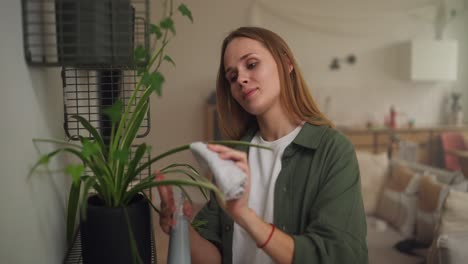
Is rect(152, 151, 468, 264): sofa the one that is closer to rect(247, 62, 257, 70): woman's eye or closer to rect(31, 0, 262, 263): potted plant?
rect(247, 62, 257, 70): woman's eye

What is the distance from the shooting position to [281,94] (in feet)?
3.35

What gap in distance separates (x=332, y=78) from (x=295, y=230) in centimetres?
332

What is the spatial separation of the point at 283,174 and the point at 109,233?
50 cm

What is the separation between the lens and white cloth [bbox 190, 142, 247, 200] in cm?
56

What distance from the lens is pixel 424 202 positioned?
2.01 metres

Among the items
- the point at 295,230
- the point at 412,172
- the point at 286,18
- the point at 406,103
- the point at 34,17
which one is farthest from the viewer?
the point at 406,103

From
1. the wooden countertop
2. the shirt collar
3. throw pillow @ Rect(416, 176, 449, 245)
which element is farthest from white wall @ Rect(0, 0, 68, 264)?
the wooden countertop

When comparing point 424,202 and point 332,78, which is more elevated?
point 332,78

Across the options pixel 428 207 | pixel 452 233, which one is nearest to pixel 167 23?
pixel 452 233

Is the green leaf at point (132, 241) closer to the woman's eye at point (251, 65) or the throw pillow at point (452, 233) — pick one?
the woman's eye at point (251, 65)

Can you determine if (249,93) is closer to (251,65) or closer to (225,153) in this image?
(251,65)

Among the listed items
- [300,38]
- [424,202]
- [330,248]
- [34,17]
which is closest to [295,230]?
[330,248]

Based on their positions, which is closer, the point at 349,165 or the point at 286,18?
the point at 349,165

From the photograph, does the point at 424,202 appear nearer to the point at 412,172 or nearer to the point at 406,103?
the point at 412,172
